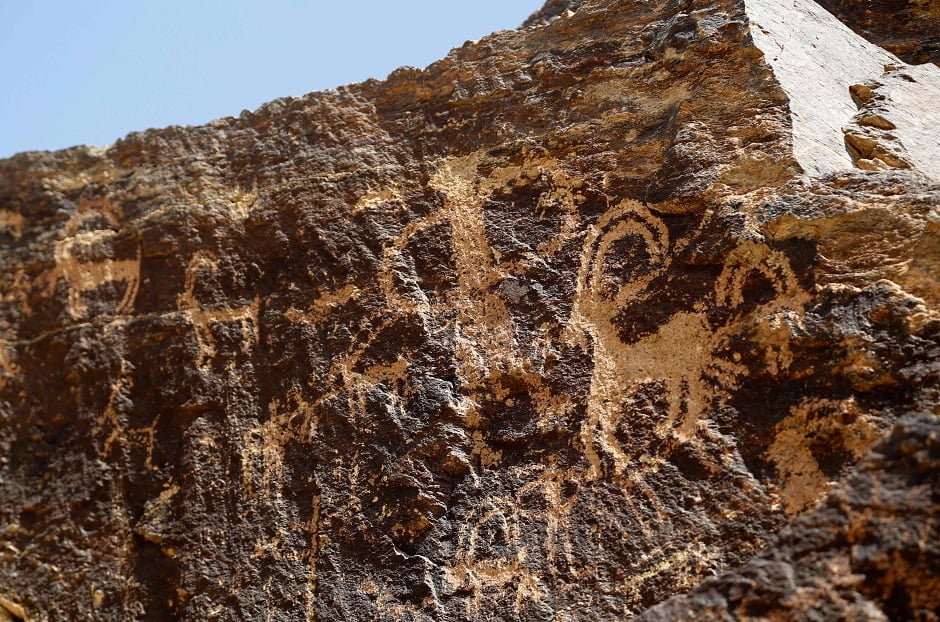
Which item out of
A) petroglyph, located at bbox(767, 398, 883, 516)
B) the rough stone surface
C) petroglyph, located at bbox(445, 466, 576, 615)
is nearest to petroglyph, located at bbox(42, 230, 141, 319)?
petroglyph, located at bbox(445, 466, 576, 615)

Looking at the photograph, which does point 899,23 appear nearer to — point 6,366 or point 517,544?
point 517,544

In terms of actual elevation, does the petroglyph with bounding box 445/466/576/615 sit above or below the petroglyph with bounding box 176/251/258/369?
below

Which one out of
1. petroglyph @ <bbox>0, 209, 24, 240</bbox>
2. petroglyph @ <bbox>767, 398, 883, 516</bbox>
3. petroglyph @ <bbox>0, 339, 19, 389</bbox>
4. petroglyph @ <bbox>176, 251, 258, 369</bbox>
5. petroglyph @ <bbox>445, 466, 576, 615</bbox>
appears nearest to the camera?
petroglyph @ <bbox>767, 398, 883, 516</bbox>

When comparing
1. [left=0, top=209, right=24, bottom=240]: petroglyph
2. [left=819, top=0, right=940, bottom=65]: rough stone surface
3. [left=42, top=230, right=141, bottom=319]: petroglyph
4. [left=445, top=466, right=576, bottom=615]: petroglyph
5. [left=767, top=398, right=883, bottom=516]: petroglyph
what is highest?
[left=819, top=0, right=940, bottom=65]: rough stone surface

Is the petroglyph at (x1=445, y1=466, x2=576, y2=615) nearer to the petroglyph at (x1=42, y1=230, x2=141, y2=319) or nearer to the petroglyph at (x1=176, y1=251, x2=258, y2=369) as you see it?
the petroglyph at (x1=176, y1=251, x2=258, y2=369)

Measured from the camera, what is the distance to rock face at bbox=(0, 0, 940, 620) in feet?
6.00

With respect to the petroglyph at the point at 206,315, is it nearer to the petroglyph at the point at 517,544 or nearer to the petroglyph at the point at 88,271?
A: the petroglyph at the point at 88,271

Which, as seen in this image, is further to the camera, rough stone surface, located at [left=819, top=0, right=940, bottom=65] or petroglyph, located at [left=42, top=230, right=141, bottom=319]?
rough stone surface, located at [left=819, top=0, right=940, bottom=65]

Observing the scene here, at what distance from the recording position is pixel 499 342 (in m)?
2.29

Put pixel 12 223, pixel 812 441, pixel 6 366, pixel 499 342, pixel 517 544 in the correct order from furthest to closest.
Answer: pixel 12 223 → pixel 6 366 → pixel 499 342 → pixel 517 544 → pixel 812 441

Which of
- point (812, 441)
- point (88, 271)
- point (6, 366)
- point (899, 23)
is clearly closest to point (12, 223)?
point (88, 271)


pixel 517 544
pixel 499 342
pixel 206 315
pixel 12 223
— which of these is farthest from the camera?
pixel 12 223

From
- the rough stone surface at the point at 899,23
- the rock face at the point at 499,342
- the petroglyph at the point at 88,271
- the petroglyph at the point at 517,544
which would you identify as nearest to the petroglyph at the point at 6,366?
the rock face at the point at 499,342

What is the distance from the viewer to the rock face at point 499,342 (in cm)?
183
